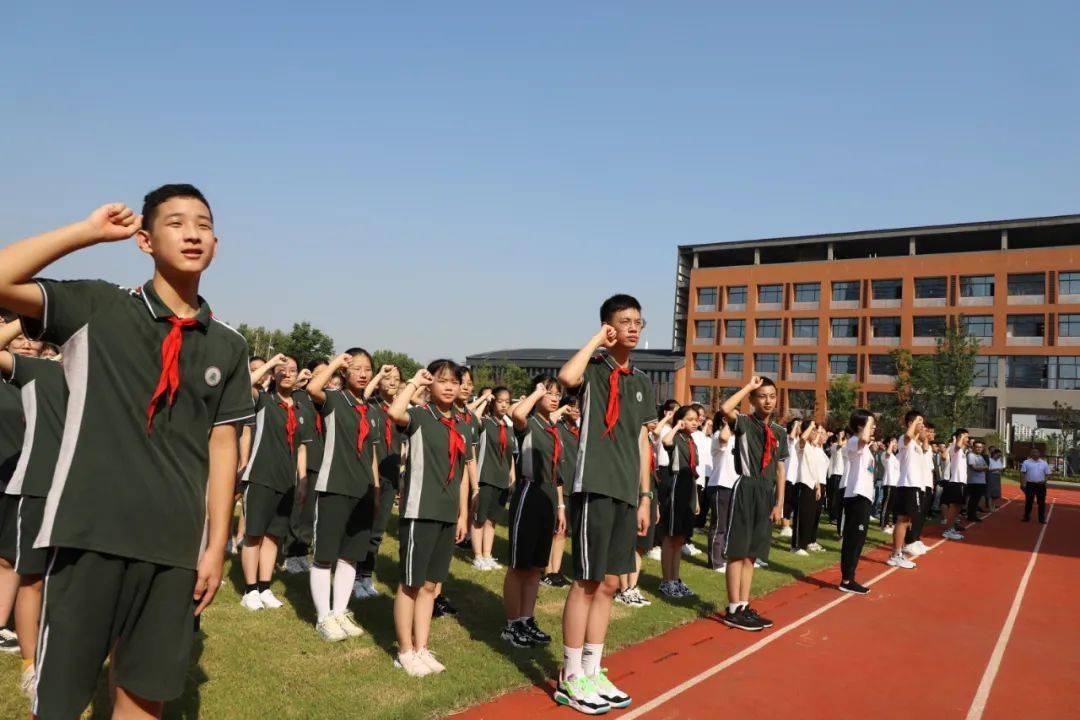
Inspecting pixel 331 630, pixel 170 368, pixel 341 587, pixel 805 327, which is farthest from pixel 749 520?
pixel 805 327

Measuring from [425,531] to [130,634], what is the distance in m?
2.80

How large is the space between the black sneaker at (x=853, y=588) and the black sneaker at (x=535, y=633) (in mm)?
4669

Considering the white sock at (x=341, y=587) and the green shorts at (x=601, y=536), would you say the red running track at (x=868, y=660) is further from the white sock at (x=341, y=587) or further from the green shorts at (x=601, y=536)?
the white sock at (x=341, y=587)

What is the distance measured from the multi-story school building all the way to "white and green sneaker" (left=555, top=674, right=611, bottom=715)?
1742 inches

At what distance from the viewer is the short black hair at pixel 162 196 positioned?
2652 mm

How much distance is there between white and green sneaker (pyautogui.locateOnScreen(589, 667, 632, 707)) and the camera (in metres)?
4.72

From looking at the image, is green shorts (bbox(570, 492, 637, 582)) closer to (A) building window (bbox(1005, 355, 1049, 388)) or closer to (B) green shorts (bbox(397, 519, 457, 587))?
(B) green shorts (bbox(397, 519, 457, 587))

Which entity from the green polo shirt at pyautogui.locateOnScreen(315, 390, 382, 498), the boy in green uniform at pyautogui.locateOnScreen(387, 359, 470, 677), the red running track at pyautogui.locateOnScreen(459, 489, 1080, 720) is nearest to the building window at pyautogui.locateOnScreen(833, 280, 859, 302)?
the red running track at pyautogui.locateOnScreen(459, 489, 1080, 720)

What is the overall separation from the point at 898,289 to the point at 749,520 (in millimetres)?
51912

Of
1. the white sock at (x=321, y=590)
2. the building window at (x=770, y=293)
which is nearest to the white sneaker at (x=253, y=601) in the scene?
the white sock at (x=321, y=590)

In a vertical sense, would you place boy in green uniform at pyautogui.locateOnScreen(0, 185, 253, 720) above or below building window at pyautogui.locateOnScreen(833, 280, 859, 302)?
below

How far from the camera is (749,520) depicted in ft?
22.5

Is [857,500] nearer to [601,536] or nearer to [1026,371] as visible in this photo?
[601,536]

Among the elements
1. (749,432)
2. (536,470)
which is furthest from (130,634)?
(749,432)
